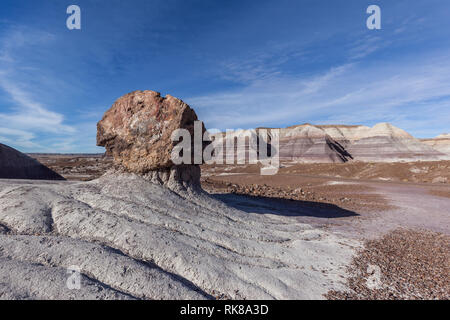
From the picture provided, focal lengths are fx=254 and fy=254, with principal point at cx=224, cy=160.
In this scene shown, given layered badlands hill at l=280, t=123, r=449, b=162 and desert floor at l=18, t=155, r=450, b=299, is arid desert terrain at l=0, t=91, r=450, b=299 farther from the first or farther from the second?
layered badlands hill at l=280, t=123, r=449, b=162

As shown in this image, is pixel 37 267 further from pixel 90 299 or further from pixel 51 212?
pixel 51 212

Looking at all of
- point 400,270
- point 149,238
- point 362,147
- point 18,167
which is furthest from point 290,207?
point 362,147

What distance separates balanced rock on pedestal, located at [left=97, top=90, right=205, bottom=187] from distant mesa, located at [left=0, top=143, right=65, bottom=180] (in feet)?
34.7

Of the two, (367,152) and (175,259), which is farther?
(367,152)

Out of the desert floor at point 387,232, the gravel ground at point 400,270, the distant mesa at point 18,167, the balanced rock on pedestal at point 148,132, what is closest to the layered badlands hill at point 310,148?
the desert floor at point 387,232

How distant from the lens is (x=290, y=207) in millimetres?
11906

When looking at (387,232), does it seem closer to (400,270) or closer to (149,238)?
(400,270)

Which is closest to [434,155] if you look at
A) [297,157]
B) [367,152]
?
[367,152]

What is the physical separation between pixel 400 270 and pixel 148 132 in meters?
7.21

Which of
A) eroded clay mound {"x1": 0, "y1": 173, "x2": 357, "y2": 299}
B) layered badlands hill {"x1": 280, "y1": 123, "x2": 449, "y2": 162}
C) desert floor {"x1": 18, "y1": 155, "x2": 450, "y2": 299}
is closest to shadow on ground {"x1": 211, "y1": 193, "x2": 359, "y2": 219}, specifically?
desert floor {"x1": 18, "y1": 155, "x2": 450, "y2": 299}

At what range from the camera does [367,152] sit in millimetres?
52844

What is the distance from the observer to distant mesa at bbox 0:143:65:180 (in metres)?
14.4

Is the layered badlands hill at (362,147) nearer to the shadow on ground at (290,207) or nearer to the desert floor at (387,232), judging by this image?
the desert floor at (387,232)
